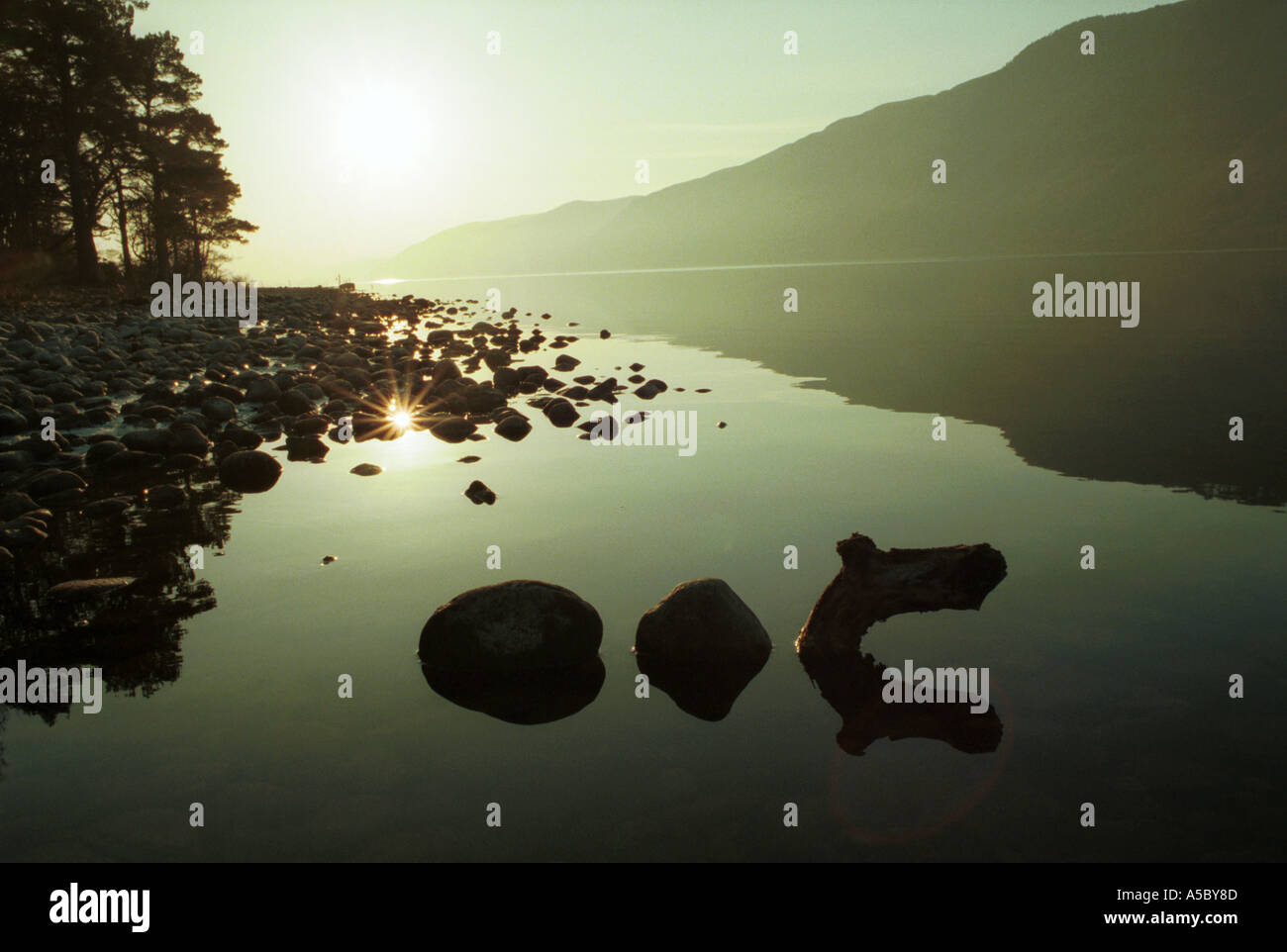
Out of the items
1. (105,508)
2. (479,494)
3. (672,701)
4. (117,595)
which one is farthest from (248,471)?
(672,701)

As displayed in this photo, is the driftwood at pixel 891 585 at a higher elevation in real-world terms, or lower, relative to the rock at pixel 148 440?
lower

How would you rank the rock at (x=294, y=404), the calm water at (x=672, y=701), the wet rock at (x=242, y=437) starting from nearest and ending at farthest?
the calm water at (x=672, y=701) → the wet rock at (x=242, y=437) → the rock at (x=294, y=404)

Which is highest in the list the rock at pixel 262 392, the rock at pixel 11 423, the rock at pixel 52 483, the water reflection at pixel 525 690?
the rock at pixel 262 392

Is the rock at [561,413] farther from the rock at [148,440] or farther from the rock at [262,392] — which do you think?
the rock at [148,440]

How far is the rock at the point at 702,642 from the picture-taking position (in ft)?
20.8

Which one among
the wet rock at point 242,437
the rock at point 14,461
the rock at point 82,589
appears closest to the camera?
the rock at point 82,589

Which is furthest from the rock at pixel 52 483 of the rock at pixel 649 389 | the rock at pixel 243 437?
the rock at pixel 649 389

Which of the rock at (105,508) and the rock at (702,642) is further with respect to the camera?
the rock at (105,508)

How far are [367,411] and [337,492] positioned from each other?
584cm

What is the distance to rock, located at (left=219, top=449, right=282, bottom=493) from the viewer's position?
38.0ft

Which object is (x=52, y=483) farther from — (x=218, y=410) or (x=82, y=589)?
(x=218, y=410)

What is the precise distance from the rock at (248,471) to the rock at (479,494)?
8.73ft

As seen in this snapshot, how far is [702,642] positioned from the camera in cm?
651

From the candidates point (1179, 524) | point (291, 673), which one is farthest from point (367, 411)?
point (1179, 524)
